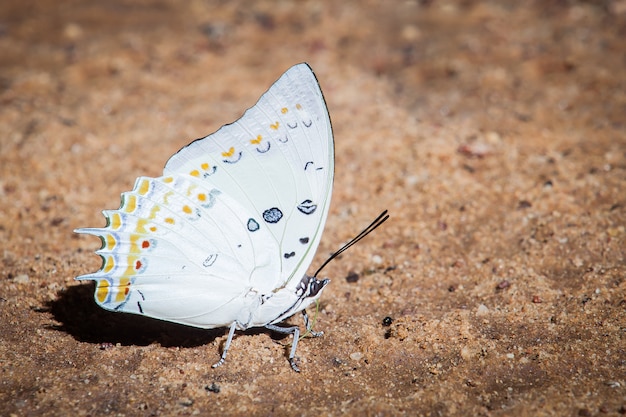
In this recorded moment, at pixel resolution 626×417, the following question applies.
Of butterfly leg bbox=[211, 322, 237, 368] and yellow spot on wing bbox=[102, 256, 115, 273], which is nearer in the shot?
yellow spot on wing bbox=[102, 256, 115, 273]

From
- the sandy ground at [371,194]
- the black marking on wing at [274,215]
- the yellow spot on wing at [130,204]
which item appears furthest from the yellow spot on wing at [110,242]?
the black marking on wing at [274,215]

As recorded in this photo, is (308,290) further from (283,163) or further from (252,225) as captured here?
(283,163)

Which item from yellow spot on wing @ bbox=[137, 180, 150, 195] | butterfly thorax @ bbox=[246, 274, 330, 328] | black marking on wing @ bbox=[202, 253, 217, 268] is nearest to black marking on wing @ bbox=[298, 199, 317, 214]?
butterfly thorax @ bbox=[246, 274, 330, 328]

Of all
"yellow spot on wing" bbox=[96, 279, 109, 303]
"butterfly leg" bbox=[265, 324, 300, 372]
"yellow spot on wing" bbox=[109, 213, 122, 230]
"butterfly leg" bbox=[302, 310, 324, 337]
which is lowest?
"butterfly leg" bbox=[302, 310, 324, 337]

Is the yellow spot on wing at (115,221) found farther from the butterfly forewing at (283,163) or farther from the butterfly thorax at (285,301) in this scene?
the butterfly thorax at (285,301)

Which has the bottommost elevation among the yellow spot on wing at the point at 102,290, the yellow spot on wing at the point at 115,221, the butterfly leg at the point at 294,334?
the butterfly leg at the point at 294,334

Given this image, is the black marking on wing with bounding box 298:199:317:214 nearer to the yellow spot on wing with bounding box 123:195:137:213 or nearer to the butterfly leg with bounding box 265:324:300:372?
the butterfly leg with bounding box 265:324:300:372
